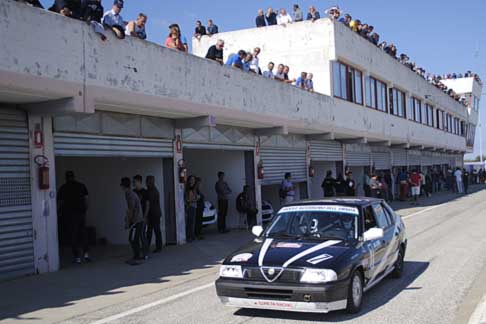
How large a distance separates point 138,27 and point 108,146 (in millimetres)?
2723

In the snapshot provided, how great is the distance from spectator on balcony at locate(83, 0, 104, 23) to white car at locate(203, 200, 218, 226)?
25.8 feet

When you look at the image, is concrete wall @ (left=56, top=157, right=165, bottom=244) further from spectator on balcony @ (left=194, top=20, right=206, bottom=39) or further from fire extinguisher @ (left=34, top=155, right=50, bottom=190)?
spectator on balcony @ (left=194, top=20, right=206, bottom=39)

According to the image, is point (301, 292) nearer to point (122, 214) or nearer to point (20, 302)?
point (20, 302)

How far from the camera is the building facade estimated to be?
979 centimetres

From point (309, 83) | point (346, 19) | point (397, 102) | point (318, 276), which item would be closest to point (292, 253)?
point (318, 276)

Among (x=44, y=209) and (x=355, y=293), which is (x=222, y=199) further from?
(x=355, y=293)

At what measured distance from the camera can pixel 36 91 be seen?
30.0 feet

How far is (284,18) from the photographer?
23.4 m

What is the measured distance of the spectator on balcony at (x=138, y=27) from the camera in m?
12.1

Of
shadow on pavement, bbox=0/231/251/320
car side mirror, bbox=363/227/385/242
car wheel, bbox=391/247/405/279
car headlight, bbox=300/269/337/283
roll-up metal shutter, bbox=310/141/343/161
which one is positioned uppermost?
roll-up metal shutter, bbox=310/141/343/161

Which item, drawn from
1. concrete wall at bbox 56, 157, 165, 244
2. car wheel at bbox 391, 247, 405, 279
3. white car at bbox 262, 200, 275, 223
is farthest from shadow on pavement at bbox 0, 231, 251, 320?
white car at bbox 262, 200, 275, 223

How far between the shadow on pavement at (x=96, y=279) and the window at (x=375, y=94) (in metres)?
15.7

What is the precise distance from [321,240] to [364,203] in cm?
133

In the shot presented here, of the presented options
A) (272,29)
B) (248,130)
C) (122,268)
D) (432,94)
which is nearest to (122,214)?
(122,268)
